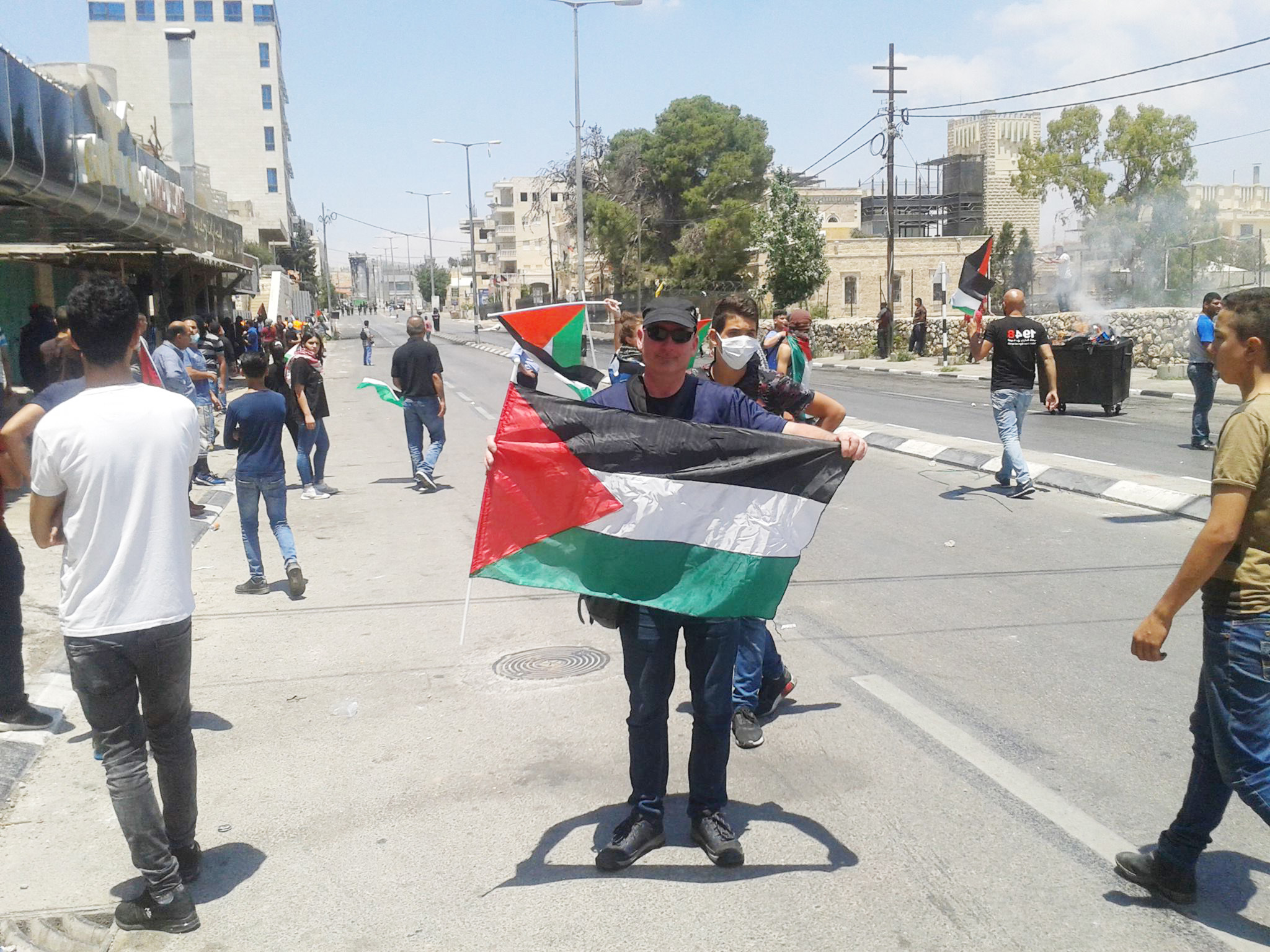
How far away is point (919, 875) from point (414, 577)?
5.45m

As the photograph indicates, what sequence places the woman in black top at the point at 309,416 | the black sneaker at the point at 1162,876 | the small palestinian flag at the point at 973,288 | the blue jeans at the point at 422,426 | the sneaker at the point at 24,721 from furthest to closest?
the small palestinian flag at the point at 973,288
the blue jeans at the point at 422,426
the woman in black top at the point at 309,416
the sneaker at the point at 24,721
the black sneaker at the point at 1162,876

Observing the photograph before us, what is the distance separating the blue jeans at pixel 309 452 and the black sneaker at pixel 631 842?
9027 mm

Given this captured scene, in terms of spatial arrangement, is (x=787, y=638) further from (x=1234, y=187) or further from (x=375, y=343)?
(x=1234, y=187)

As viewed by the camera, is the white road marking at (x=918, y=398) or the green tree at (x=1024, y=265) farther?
the green tree at (x=1024, y=265)

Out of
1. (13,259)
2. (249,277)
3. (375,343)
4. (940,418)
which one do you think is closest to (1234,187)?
(375,343)

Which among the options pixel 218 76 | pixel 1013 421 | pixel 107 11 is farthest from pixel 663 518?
pixel 107 11

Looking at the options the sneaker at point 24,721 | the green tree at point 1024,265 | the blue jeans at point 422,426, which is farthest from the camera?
the green tree at point 1024,265

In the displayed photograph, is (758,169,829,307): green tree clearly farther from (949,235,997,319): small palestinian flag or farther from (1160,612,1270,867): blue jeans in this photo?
(1160,612,1270,867): blue jeans

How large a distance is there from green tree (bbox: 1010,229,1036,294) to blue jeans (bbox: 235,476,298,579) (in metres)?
61.5

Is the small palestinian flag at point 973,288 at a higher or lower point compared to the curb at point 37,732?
higher

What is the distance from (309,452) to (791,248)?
36.2 meters

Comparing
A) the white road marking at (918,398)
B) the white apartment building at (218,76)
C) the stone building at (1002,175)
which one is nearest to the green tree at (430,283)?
the white apartment building at (218,76)

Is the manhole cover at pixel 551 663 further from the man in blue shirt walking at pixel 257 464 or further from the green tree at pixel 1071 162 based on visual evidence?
the green tree at pixel 1071 162

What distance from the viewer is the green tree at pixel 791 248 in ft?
152
